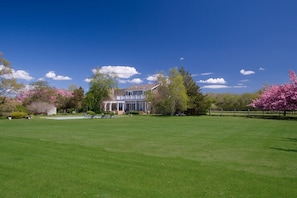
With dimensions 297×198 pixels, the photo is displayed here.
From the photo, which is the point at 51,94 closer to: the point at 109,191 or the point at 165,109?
the point at 165,109

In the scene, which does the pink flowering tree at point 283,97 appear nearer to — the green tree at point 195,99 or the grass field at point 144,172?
the green tree at point 195,99

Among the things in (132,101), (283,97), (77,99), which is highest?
(77,99)

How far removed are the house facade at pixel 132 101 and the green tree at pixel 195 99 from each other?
7.26 metres

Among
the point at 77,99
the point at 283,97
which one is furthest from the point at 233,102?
the point at 77,99

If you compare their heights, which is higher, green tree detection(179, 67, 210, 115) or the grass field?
green tree detection(179, 67, 210, 115)

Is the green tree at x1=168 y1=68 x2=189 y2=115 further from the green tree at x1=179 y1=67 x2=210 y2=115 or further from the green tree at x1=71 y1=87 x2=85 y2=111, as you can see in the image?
the green tree at x1=71 y1=87 x2=85 y2=111

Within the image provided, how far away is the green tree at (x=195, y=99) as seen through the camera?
42.5 m

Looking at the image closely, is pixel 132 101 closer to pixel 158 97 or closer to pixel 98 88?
pixel 98 88

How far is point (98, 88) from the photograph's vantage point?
49.3 meters

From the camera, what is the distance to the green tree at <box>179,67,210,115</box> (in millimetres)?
42469

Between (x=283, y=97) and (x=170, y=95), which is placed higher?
(x=170, y=95)

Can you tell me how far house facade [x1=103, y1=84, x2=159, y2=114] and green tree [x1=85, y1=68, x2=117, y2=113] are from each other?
2976 millimetres

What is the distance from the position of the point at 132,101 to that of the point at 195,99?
1490 centimetres

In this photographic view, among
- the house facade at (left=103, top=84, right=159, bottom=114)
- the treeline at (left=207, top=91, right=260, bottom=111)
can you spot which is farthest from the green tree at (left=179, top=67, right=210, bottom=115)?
the treeline at (left=207, top=91, right=260, bottom=111)
